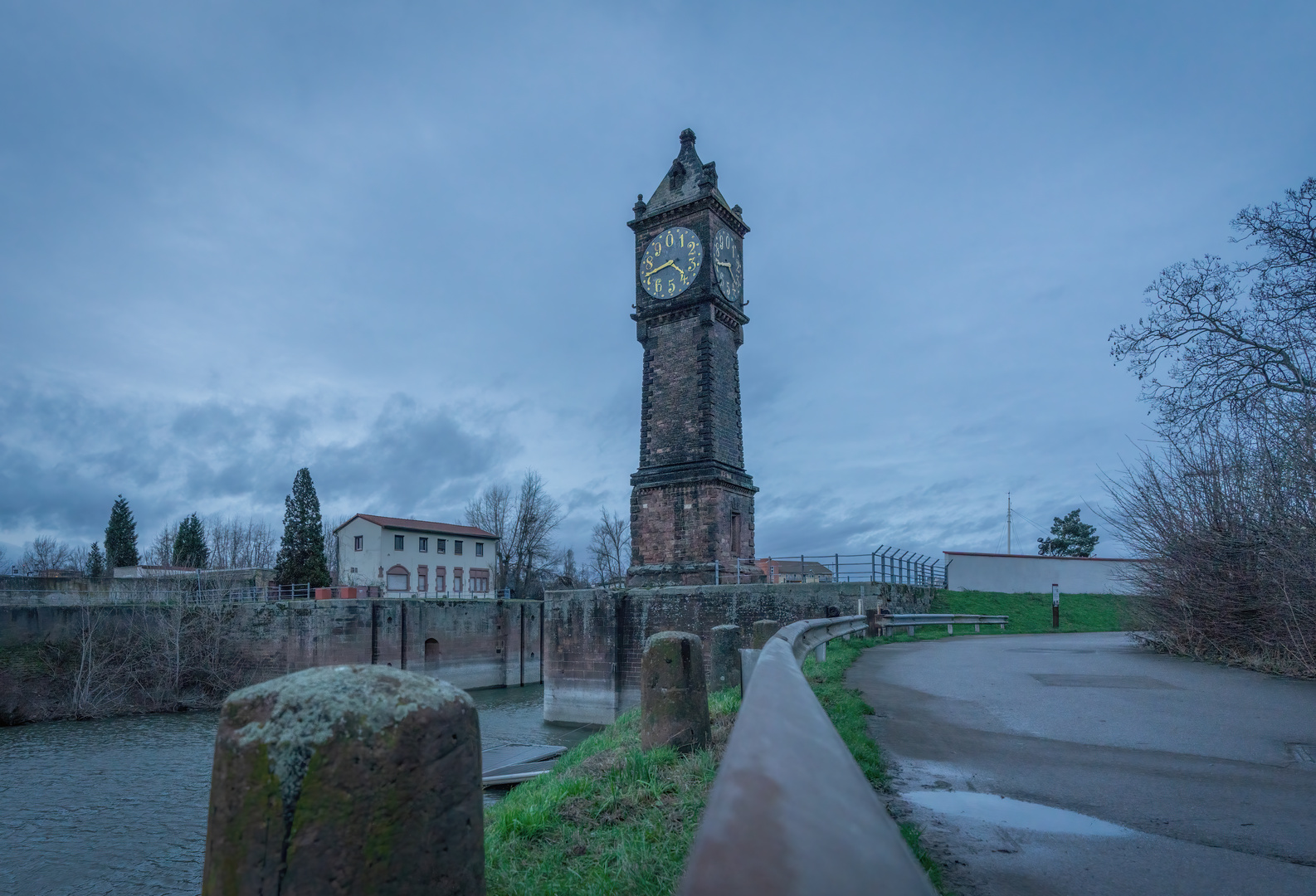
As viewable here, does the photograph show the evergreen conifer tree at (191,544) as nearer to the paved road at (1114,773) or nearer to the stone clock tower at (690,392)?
the stone clock tower at (690,392)

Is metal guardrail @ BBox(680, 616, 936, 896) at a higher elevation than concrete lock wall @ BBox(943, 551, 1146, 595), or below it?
higher

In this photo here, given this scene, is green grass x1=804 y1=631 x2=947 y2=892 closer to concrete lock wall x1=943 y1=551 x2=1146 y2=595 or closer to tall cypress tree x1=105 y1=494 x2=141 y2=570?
concrete lock wall x1=943 y1=551 x2=1146 y2=595

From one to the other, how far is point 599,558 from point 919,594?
46529 millimetres

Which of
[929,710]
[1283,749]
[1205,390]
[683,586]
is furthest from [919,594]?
[1283,749]

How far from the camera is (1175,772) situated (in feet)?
17.0

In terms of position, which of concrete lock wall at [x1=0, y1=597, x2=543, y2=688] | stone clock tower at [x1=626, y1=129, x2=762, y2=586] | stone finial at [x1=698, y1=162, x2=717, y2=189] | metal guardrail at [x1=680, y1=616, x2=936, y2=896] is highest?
stone finial at [x1=698, y1=162, x2=717, y2=189]

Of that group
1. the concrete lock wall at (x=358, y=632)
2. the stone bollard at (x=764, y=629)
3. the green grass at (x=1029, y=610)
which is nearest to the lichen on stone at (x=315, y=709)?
the stone bollard at (x=764, y=629)

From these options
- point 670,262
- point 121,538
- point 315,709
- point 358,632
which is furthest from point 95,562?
point 315,709

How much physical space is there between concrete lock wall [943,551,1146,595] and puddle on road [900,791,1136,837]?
3036 centimetres

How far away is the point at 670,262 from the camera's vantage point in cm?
2777

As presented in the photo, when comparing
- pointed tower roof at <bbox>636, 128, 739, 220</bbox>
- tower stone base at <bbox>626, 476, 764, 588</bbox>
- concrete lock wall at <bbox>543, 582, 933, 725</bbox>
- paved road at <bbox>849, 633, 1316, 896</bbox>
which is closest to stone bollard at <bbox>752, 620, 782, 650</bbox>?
paved road at <bbox>849, 633, 1316, 896</bbox>

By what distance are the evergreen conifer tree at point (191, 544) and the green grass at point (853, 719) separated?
218 ft

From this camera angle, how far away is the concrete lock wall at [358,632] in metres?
31.9

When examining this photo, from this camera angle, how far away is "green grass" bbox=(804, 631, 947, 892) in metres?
3.62
